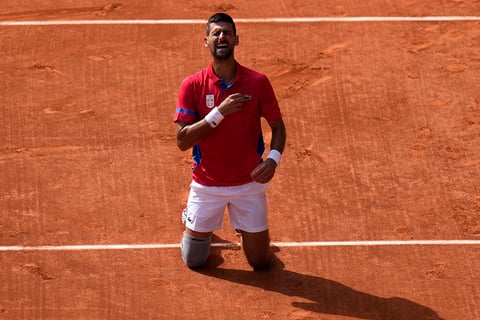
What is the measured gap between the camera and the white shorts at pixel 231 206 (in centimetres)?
1209

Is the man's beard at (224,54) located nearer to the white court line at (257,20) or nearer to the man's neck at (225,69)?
the man's neck at (225,69)

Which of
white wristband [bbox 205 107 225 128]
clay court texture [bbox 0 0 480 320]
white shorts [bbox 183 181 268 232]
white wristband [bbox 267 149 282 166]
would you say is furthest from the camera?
clay court texture [bbox 0 0 480 320]

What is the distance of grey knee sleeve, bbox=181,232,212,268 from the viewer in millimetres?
12415

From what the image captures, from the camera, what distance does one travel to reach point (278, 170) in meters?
14.0

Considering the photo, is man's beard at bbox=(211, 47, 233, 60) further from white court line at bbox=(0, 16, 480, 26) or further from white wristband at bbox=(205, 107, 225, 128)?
white court line at bbox=(0, 16, 480, 26)

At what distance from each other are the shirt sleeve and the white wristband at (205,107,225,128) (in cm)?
36

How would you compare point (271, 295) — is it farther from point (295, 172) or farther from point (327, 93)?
point (327, 93)

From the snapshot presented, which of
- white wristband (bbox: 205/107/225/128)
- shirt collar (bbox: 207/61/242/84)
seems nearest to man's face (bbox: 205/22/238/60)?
shirt collar (bbox: 207/61/242/84)

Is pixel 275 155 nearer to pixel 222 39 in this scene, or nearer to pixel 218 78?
pixel 218 78

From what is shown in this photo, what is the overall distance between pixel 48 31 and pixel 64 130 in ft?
6.83

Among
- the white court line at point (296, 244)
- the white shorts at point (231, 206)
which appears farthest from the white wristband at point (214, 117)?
the white court line at point (296, 244)

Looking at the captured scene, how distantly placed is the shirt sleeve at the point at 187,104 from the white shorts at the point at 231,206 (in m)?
0.70

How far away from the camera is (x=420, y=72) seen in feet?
50.8

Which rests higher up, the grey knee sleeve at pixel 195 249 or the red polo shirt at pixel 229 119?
the red polo shirt at pixel 229 119
